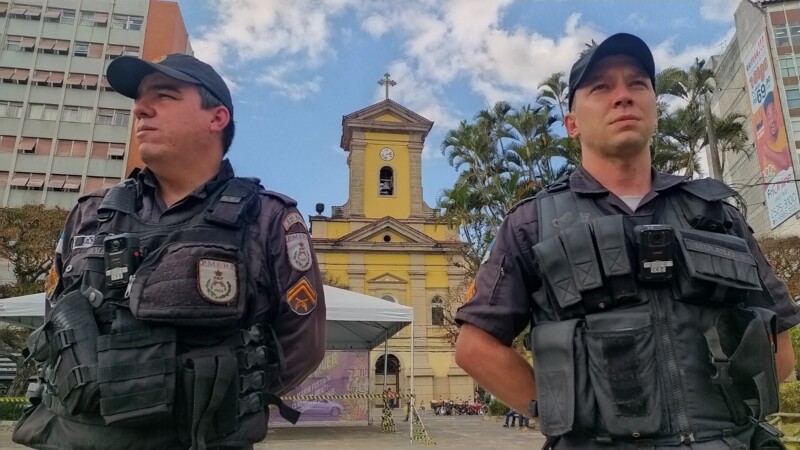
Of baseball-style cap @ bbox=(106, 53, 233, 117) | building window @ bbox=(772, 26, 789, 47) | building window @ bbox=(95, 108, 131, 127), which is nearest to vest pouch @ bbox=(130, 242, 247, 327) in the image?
baseball-style cap @ bbox=(106, 53, 233, 117)

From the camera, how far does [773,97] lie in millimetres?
27938

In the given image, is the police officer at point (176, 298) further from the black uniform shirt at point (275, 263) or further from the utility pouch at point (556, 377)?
the utility pouch at point (556, 377)

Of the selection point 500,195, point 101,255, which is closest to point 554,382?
point 101,255

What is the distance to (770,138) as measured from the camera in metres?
27.5

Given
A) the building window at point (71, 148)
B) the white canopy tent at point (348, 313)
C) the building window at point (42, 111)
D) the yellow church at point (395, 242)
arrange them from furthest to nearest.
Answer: the building window at point (42, 111), the building window at point (71, 148), the yellow church at point (395, 242), the white canopy tent at point (348, 313)

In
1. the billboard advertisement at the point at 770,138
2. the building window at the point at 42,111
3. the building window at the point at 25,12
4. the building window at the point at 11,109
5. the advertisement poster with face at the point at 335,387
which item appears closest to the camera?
the advertisement poster with face at the point at 335,387

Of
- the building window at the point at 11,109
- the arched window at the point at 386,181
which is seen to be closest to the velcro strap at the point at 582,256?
the arched window at the point at 386,181

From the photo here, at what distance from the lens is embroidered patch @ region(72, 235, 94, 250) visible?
1949 millimetres

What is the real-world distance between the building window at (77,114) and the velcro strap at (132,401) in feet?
131

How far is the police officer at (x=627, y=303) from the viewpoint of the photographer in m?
1.45

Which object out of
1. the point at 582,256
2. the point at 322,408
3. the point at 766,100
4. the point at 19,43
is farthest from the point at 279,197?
the point at 19,43

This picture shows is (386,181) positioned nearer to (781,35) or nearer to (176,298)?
(781,35)

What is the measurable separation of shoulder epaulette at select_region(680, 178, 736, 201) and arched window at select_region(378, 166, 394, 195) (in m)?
32.2

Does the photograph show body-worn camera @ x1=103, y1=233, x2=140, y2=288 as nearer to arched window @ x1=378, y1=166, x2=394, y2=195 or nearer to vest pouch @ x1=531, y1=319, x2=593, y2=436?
vest pouch @ x1=531, y1=319, x2=593, y2=436
